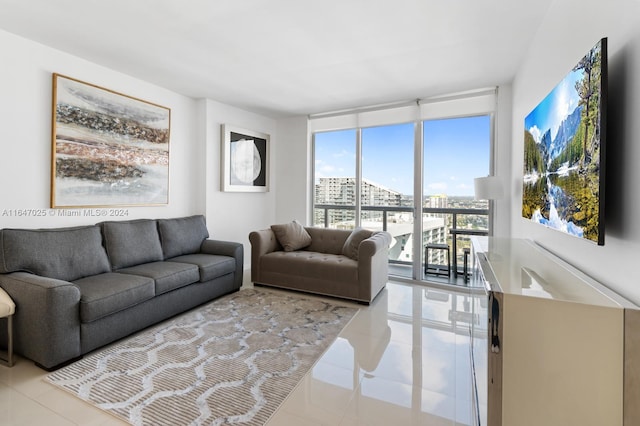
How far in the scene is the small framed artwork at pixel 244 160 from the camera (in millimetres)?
4480

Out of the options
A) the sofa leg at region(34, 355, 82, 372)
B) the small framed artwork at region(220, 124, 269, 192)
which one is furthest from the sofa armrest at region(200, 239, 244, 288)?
the sofa leg at region(34, 355, 82, 372)

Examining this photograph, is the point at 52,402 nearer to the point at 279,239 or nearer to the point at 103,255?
the point at 103,255

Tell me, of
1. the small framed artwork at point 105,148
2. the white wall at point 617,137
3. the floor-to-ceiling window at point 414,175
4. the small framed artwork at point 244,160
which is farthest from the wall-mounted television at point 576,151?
the small framed artwork at point 105,148

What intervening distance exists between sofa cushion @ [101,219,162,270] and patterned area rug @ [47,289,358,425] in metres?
0.78

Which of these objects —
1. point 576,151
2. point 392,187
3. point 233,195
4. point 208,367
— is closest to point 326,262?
point 392,187

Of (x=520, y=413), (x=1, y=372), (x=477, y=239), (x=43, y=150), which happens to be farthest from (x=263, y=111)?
(x=520, y=413)

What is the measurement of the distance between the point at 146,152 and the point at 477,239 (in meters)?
3.77

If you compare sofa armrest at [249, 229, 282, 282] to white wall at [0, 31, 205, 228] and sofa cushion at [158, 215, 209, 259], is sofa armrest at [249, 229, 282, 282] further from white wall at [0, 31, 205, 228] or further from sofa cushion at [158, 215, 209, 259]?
white wall at [0, 31, 205, 228]

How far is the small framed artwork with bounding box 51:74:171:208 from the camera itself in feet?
9.46

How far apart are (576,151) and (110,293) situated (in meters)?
3.09

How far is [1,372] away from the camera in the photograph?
2.03 meters

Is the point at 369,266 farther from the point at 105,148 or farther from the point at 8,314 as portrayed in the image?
the point at 105,148

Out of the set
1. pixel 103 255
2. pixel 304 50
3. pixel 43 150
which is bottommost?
pixel 103 255

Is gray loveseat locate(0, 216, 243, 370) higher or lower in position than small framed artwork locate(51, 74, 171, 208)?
lower
